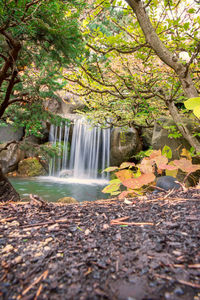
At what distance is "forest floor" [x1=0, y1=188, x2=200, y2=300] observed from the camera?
500mm

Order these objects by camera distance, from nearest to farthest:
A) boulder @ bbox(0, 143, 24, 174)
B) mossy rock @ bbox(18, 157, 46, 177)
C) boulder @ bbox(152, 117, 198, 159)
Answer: boulder @ bbox(152, 117, 198, 159), boulder @ bbox(0, 143, 24, 174), mossy rock @ bbox(18, 157, 46, 177)

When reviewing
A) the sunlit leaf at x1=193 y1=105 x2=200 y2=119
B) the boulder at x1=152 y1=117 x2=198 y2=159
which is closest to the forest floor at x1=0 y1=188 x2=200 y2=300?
the sunlit leaf at x1=193 y1=105 x2=200 y2=119

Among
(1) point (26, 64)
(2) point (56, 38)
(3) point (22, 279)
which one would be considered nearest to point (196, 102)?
(3) point (22, 279)

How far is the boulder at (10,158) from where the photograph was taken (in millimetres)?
9326

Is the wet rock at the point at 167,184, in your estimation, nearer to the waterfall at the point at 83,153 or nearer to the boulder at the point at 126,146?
the boulder at the point at 126,146

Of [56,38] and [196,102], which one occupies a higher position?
[56,38]

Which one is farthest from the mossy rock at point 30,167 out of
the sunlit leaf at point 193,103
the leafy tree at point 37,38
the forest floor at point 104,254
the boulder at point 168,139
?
the sunlit leaf at point 193,103

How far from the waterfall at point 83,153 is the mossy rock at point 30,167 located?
33.2 inches

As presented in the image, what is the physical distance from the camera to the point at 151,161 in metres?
1.94

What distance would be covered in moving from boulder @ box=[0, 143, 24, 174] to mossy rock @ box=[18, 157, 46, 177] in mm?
320

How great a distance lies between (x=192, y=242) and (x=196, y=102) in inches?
35.9

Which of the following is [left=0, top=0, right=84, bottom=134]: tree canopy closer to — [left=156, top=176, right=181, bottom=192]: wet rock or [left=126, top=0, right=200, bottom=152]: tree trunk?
[left=126, top=0, right=200, bottom=152]: tree trunk

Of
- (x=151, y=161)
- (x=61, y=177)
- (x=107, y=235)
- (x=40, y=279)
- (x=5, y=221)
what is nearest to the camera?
(x=40, y=279)

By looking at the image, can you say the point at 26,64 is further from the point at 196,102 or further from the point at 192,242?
the point at 192,242
